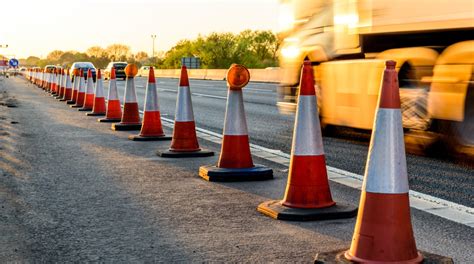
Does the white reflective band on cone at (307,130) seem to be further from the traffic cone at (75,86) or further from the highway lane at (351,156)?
the traffic cone at (75,86)

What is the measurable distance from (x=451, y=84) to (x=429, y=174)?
1.18 m

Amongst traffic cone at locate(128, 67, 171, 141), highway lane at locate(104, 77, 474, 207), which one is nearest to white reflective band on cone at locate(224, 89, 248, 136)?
highway lane at locate(104, 77, 474, 207)

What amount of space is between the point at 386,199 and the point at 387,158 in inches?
8.6

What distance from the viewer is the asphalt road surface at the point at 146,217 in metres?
4.41

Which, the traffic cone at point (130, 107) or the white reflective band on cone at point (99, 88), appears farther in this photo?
the white reflective band on cone at point (99, 88)

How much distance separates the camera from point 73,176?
7.29 m

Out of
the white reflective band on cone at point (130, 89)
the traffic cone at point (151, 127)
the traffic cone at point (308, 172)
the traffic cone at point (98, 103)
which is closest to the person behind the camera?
the traffic cone at point (308, 172)

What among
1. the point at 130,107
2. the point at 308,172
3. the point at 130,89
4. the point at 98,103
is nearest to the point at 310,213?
the point at 308,172

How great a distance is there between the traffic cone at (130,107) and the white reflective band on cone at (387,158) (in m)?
7.85

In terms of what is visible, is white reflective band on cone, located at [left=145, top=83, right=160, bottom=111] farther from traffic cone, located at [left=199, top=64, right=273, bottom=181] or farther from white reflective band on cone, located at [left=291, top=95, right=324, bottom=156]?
white reflective band on cone, located at [left=291, top=95, right=324, bottom=156]

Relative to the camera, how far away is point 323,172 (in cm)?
537

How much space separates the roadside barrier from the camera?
3.87 m

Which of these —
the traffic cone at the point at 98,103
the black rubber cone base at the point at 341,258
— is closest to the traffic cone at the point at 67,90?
the traffic cone at the point at 98,103

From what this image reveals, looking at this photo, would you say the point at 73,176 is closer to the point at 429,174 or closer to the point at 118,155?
the point at 118,155
